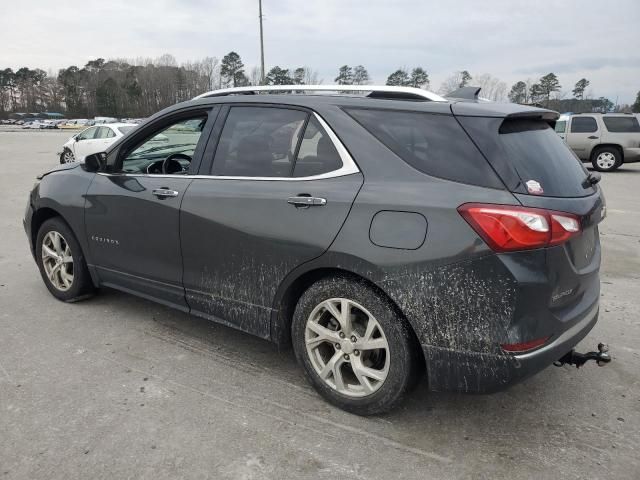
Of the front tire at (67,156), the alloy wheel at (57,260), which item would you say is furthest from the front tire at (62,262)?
the front tire at (67,156)

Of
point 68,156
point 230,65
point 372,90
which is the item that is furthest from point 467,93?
point 230,65

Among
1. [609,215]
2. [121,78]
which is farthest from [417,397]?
[121,78]

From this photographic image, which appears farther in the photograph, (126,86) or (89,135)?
(126,86)

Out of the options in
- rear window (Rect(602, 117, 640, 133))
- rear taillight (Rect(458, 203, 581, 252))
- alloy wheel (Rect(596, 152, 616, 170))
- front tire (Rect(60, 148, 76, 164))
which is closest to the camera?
rear taillight (Rect(458, 203, 581, 252))

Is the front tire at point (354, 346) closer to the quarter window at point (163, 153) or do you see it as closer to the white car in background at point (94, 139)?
the quarter window at point (163, 153)

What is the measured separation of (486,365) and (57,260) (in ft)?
11.9

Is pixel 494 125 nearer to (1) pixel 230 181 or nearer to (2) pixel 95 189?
(1) pixel 230 181

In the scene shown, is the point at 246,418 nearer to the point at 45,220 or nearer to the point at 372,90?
the point at 372,90

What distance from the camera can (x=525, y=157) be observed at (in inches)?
98.3

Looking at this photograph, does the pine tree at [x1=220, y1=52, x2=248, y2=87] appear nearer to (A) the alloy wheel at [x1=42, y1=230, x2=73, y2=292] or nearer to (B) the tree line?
(B) the tree line

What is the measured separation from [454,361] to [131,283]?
247 cm

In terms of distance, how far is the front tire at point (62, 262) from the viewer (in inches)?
168

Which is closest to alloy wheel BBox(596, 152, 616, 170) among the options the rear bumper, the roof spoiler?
the roof spoiler

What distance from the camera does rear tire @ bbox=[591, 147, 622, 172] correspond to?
1648 cm
